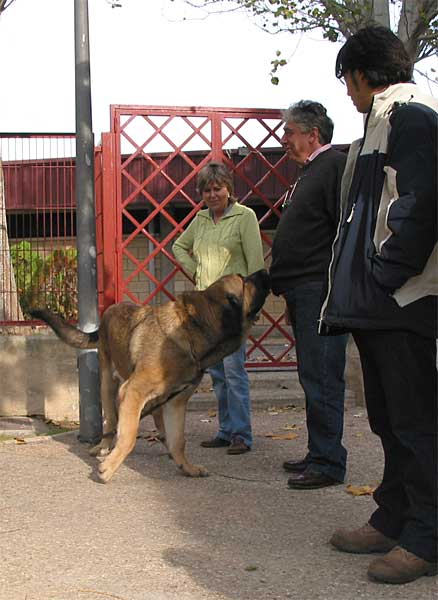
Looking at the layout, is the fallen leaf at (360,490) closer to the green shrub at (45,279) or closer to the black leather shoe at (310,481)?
the black leather shoe at (310,481)

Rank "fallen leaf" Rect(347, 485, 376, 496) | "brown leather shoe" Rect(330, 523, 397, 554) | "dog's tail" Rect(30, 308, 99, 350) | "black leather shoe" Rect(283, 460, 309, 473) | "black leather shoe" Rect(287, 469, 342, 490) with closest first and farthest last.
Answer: "brown leather shoe" Rect(330, 523, 397, 554), "fallen leaf" Rect(347, 485, 376, 496), "black leather shoe" Rect(287, 469, 342, 490), "black leather shoe" Rect(283, 460, 309, 473), "dog's tail" Rect(30, 308, 99, 350)

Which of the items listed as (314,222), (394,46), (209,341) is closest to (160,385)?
(209,341)

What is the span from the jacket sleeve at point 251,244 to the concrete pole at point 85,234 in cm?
150

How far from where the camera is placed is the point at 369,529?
404cm

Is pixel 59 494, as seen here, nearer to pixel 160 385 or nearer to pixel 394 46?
pixel 160 385

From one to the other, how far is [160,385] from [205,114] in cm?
399

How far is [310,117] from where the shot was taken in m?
5.43

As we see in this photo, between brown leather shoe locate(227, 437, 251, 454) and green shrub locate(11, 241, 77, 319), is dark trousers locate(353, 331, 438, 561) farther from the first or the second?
green shrub locate(11, 241, 77, 319)

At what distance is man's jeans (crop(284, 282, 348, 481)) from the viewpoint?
542cm

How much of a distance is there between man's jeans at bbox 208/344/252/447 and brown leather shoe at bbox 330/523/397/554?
2381 millimetres

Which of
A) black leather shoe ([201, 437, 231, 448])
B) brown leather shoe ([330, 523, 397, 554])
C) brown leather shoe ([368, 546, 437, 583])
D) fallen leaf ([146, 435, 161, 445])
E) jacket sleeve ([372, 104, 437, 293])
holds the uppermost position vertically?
jacket sleeve ([372, 104, 437, 293])

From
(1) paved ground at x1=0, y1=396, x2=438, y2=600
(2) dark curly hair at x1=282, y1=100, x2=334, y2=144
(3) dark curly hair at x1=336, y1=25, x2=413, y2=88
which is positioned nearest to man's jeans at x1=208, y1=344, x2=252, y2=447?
(1) paved ground at x1=0, y1=396, x2=438, y2=600

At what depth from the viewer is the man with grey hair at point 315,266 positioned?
5355mm

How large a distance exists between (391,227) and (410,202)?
123 millimetres
